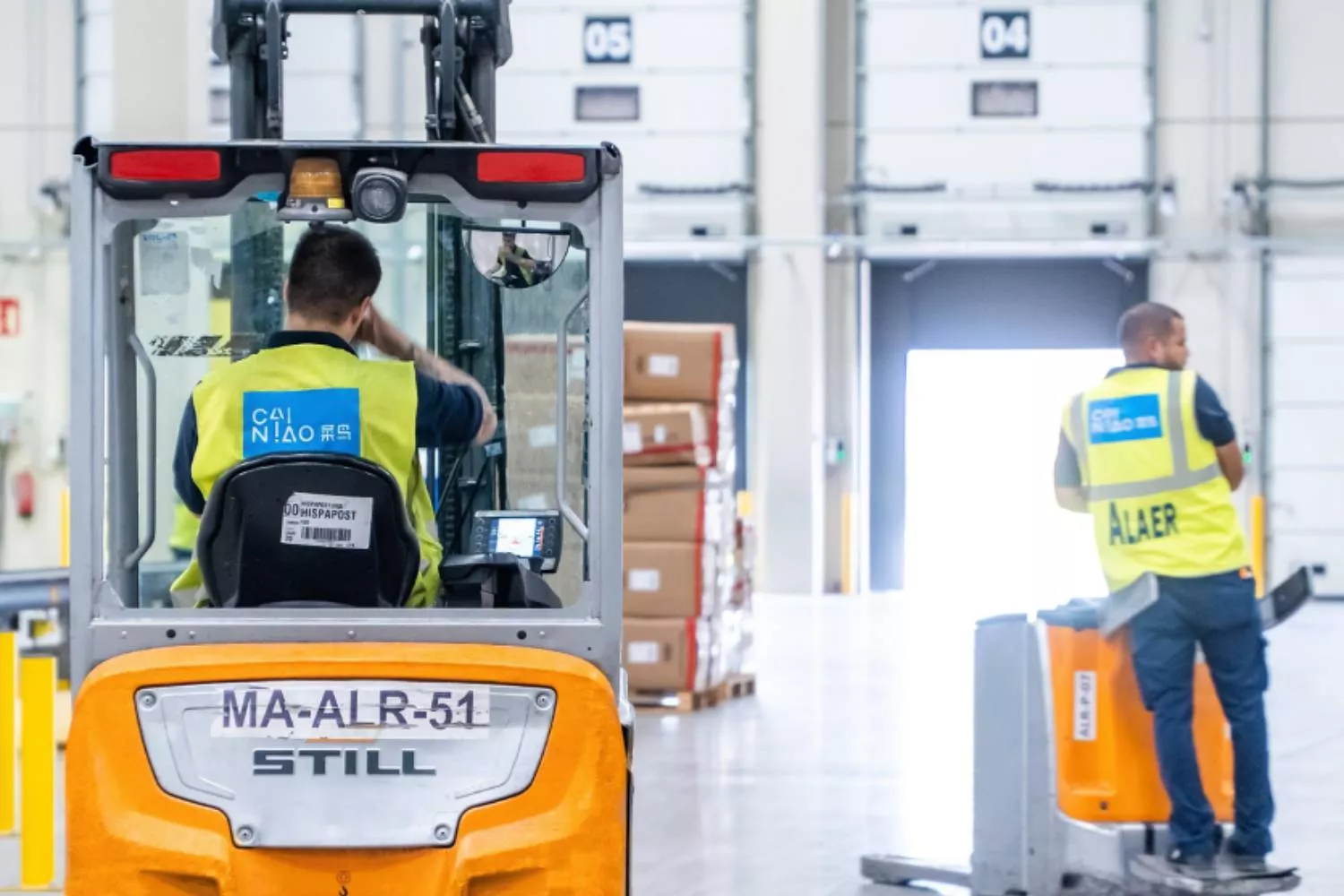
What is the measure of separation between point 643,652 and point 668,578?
406 millimetres

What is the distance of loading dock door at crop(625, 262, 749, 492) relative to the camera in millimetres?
18281

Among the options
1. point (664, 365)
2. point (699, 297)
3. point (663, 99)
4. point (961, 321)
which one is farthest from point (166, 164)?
point (961, 321)

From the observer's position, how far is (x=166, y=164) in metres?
3.36

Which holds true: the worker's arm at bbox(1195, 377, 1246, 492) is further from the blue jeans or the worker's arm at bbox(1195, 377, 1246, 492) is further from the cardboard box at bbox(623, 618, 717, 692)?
the cardboard box at bbox(623, 618, 717, 692)

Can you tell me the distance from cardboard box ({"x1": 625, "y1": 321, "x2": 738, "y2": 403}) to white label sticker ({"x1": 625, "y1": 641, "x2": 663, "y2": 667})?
1289mm

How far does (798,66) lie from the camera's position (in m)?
17.8

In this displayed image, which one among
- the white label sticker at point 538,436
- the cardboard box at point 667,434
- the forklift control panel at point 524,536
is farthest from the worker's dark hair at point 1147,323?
the cardboard box at point 667,434

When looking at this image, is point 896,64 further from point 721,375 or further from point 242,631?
point 242,631

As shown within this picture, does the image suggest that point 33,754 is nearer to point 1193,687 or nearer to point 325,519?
point 325,519

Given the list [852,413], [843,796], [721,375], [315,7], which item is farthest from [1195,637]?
[852,413]

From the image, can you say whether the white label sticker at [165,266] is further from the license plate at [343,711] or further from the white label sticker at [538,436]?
the white label sticker at [538,436]

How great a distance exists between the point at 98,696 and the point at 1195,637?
3363 mm

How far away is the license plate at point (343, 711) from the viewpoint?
10.9ft

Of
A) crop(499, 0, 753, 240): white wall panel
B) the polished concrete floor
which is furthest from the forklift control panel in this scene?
crop(499, 0, 753, 240): white wall panel
